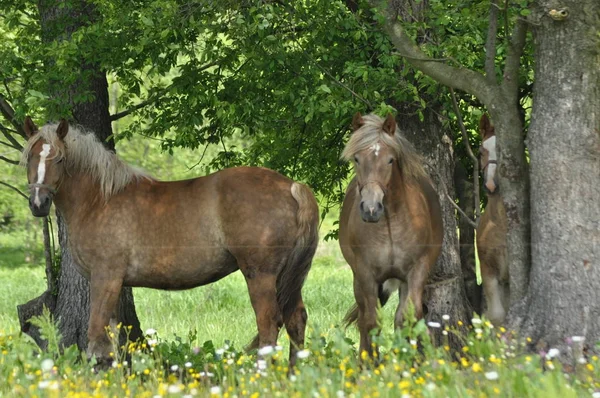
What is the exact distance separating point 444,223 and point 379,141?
2124 mm

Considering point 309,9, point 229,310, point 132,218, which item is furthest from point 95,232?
point 229,310

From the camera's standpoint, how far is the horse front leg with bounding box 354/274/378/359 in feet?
28.1

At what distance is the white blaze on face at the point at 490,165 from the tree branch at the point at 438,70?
71 cm

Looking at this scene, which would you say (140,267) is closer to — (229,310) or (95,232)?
(95,232)

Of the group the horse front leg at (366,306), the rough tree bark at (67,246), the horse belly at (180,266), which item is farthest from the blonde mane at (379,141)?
the rough tree bark at (67,246)

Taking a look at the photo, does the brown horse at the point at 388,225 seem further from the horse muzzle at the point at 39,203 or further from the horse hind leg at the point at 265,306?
the horse muzzle at the point at 39,203

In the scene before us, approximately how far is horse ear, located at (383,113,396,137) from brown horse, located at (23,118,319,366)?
3.00 ft

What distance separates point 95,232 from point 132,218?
0.35m

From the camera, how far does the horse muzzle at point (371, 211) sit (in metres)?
7.86

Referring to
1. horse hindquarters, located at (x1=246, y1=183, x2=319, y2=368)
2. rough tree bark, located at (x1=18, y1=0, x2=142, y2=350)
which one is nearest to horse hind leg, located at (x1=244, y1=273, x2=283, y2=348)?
horse hindquarters, located at (x1=246, y1=183, x2=319, y2=368)

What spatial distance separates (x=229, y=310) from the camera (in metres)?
15.4

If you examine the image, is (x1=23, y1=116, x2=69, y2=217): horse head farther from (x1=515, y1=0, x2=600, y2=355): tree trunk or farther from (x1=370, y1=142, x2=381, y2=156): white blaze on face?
(x1=515, y1=0, x2=600, y2=355): tree trunk

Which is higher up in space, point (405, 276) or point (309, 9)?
point (309, 9)

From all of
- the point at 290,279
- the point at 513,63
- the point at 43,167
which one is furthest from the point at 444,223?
the point at 43,167
